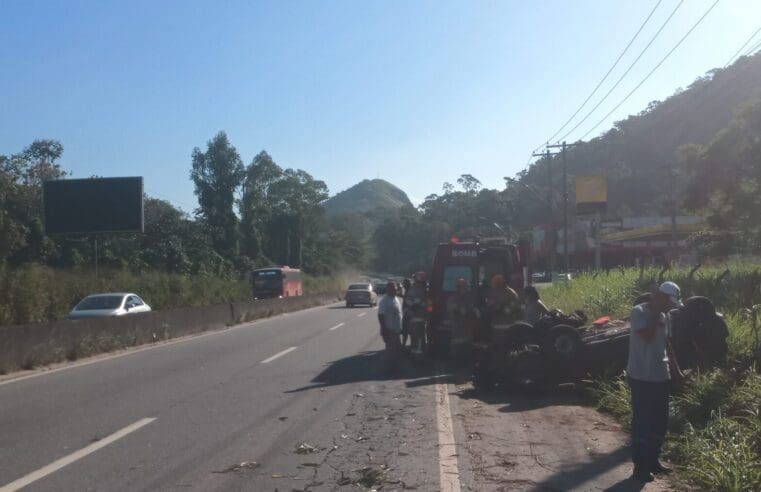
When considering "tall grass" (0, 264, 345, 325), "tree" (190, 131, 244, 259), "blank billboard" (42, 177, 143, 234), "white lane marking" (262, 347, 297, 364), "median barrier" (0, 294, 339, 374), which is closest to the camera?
"median barrier" (0, 294, 339, 374)

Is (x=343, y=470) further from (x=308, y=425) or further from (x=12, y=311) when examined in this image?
(x=12, y=311)

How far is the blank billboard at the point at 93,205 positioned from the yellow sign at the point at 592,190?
→ 80.9 ft

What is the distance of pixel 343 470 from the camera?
7.62 meters

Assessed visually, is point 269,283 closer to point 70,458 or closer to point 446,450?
point 70,458

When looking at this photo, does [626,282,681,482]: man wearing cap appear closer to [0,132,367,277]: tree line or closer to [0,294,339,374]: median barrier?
[0,294,339,374]: median barrier

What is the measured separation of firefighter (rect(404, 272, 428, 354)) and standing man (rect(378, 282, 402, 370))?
1590 mm

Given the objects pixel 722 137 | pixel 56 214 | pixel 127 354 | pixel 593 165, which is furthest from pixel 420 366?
pixel 593 165

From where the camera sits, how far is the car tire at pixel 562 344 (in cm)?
1164

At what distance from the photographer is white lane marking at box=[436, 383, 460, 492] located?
7.11 meters

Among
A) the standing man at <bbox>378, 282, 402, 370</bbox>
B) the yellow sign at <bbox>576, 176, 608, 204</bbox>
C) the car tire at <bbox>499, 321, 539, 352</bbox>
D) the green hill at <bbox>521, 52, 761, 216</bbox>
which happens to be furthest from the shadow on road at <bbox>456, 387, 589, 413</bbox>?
the green hill at <bbox>521, 52, 761, 216</bbox>

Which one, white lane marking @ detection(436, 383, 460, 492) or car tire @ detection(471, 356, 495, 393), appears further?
car tire @ detection(471, 356, 495, 393)

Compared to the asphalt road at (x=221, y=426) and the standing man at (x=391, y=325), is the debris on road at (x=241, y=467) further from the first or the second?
the standing man at (x=391, y=325)

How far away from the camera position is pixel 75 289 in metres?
31.9

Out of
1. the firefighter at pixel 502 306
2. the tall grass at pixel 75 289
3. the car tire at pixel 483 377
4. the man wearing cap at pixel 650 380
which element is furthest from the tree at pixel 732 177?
the tall grass at pixel 75 289
